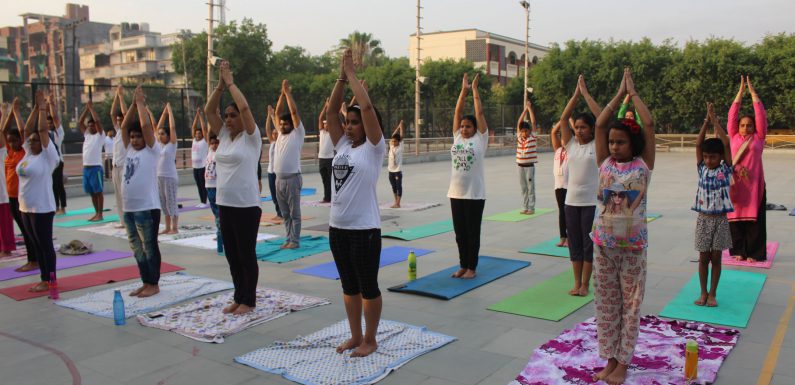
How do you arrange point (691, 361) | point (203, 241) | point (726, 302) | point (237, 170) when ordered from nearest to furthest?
1. point (691, 361)
2. point (237, 170)
3. point (726, 302)
4. point (203, 241)

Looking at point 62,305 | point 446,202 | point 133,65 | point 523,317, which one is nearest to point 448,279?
point 523,317

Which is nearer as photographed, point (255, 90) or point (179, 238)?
point (179, 238)

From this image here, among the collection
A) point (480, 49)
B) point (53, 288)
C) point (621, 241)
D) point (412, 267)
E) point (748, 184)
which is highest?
point (480, 49)

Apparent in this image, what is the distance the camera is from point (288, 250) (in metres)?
8.66

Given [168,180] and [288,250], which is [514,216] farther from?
[168,180]

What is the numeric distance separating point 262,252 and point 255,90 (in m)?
35.2

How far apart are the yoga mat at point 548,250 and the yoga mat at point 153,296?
4.06 meters

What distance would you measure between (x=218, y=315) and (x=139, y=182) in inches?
62.7

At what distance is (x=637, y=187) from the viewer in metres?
4.00

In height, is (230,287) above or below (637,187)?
below

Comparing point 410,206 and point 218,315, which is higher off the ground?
point 410,206

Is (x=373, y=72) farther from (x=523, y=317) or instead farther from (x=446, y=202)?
(x=523, y=317)

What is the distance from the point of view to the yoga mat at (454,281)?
6.30 meters

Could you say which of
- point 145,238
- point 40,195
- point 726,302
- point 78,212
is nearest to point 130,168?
point 145,238
